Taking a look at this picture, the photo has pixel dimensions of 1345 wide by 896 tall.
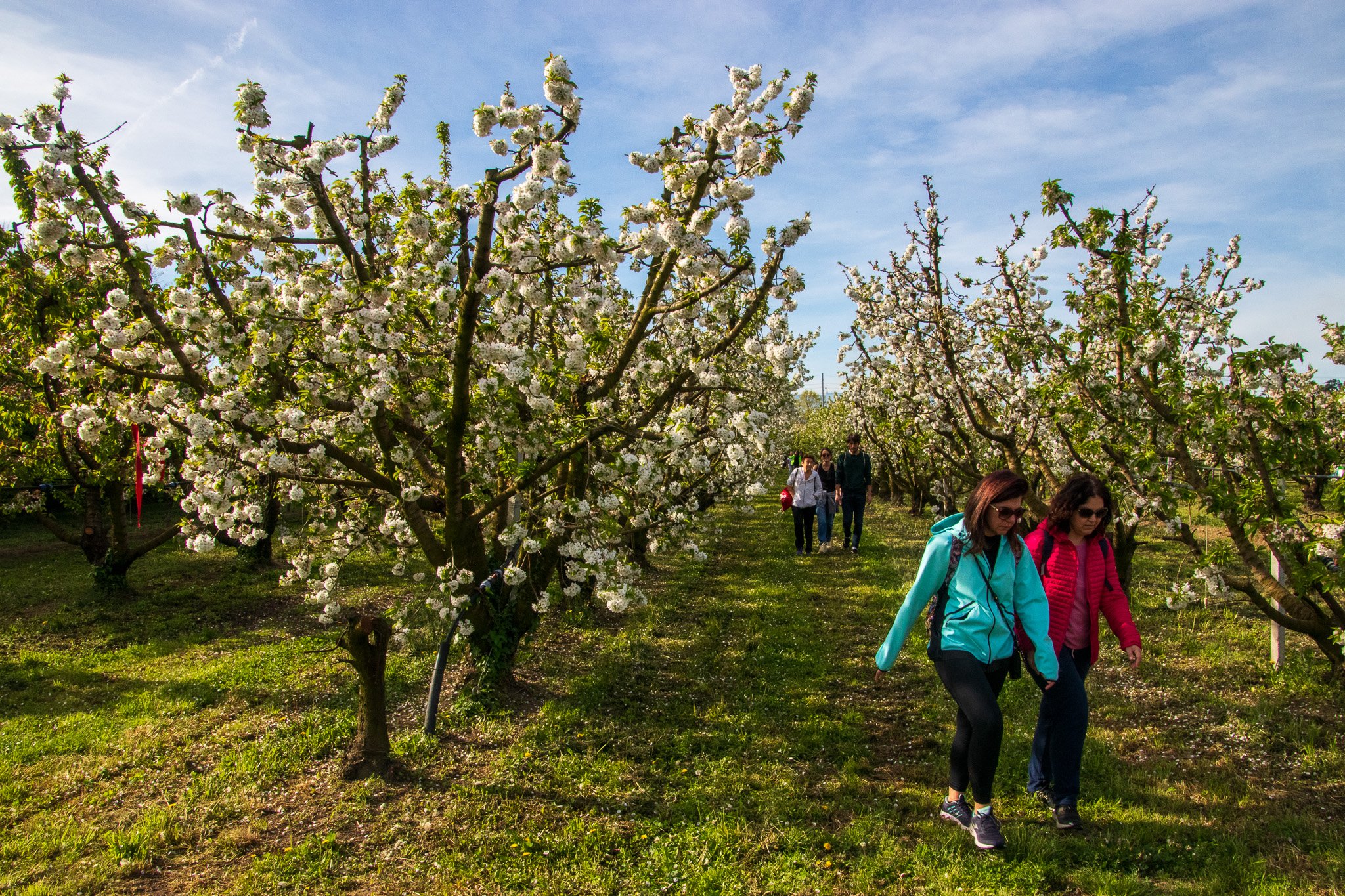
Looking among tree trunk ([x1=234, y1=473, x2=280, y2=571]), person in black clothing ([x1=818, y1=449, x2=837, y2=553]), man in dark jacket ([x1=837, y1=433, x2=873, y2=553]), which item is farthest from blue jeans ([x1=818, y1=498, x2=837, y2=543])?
tree trunk ([x1=234, y1=473, x2=280, y2=571])

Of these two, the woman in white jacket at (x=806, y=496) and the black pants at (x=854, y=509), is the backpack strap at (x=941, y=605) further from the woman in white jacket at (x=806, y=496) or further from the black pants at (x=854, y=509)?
the black pants at (x=854, y=509)

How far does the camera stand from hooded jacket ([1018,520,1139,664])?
13.4ft

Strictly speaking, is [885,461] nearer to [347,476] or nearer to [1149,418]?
[1149,418]

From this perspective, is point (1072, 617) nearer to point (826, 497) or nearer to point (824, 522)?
point (826, 497)

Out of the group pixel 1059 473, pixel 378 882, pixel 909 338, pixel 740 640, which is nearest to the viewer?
pixel 378 882

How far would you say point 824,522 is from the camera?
533 inches

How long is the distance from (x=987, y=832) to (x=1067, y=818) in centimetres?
49

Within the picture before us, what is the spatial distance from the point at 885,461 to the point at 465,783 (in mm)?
19564

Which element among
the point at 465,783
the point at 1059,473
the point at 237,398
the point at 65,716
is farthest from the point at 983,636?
the point at 65,716

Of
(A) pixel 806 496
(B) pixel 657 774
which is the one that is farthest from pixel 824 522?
(B) pixel 657 774

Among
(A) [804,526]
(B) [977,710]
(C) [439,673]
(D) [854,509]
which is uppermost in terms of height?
(D) [854,509]

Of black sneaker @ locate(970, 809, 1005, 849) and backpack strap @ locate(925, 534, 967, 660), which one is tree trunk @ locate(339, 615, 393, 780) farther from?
black sneaker @ locate(970, 809, 1005, 849)

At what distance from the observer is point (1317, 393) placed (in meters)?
7.52

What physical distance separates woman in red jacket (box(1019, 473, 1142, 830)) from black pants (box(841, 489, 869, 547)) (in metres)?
8.68
